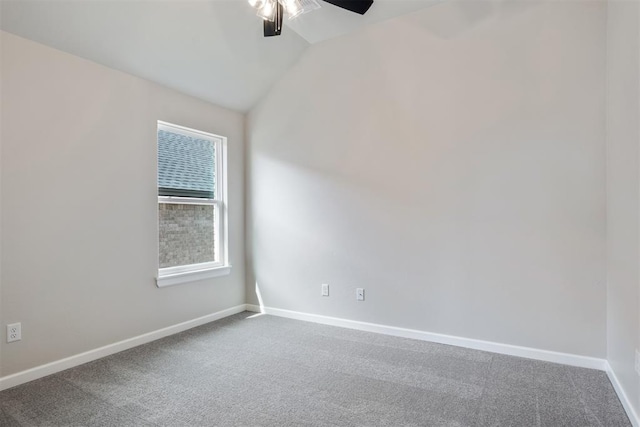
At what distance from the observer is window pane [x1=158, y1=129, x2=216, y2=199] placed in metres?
3.42

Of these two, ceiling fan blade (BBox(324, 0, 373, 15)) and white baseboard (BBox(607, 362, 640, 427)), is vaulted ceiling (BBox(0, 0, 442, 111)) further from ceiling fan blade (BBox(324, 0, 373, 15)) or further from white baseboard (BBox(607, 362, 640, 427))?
white baseboard (BBox(607, 362, 640, 427))

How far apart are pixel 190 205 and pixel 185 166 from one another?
1.33 feet

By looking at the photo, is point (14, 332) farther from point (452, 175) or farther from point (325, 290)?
point (452, 175)

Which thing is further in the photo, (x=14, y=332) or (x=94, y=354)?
(x=94, y=354)

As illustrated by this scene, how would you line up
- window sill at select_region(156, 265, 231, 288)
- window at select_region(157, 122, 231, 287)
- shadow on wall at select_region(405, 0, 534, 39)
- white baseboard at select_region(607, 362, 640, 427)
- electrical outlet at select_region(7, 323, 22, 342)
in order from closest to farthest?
white baseboard at select_region(607, 362, 640, 427), electrical outlet at select_region(7, 323, 22, 342), shadow on wall at select_region(405, 0, 534, 39), window sill at select_region(156, 265, 231, 288), window at select_region(157, 122, 231, 287)

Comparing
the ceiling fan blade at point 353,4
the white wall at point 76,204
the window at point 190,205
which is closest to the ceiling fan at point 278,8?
the ceiling fan blade at point 353,4

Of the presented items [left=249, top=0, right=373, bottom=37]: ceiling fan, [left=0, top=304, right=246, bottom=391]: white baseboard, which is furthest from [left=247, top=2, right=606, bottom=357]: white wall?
[left=249, top=0, right=373, bottom=37]: ceiling fan

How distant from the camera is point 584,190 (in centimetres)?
258

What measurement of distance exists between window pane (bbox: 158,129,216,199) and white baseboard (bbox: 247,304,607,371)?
158cm

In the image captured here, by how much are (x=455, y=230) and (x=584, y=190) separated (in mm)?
944

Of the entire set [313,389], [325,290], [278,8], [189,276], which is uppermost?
[278,8]

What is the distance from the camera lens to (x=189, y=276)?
354 centimetres

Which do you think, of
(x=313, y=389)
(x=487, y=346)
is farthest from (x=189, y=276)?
(x=487, y=346)

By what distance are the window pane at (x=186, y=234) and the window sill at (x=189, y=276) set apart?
0.14m
